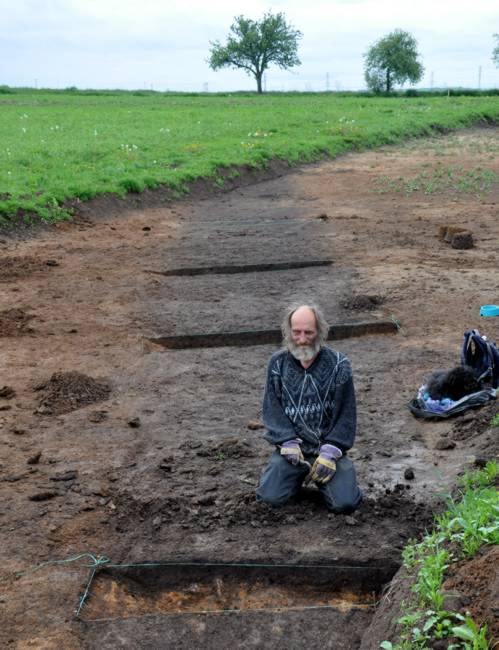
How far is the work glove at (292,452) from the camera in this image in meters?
5.28

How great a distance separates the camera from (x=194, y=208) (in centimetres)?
1738

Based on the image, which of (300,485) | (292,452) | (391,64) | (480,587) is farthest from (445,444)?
(391,64)

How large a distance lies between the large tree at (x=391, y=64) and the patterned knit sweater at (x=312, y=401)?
8553 centimetres

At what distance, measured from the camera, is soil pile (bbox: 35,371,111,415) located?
7.17 metres

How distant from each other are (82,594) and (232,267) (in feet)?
25.9

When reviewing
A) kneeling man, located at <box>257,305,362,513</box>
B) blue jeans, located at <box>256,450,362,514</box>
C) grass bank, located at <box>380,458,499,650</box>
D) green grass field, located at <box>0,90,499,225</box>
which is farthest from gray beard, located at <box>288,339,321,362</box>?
green grass field, located at <box>0,90,499,225</box>

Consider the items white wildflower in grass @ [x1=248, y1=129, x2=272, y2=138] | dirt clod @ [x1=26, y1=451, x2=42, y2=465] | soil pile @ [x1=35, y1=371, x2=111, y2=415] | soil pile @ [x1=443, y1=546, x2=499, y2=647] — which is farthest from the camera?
white wildflower in grass @ [x1=248, y1=129, x2=272, y2=138]

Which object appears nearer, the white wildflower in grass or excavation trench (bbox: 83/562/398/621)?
excavation trench (bbox: 83/562/398/621)

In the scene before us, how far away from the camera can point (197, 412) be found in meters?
7.08

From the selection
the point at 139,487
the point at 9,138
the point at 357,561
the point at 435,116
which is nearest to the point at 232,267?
the point at 139,487

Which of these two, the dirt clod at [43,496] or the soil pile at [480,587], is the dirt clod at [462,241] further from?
the soil pile at [480,587]

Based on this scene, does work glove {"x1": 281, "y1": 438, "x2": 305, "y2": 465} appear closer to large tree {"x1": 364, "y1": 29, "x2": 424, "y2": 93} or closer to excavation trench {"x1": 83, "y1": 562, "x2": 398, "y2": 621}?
excavation trench {"x1": 83, "y1": 562, "x2": 398, "y2": 621}

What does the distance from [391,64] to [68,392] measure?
283 feet

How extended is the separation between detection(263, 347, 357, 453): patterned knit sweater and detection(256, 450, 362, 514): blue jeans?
14 centimetres
